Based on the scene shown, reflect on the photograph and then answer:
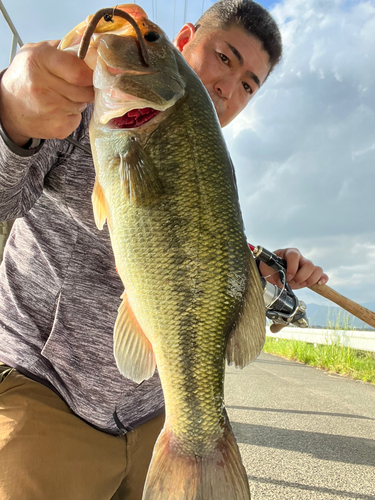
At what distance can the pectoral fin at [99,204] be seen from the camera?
3.95ft

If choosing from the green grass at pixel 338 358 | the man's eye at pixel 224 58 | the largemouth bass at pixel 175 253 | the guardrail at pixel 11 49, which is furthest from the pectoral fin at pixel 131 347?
the green grass at pixel 338 358

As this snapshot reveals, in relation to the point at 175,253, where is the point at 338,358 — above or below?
below

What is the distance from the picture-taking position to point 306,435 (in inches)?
153

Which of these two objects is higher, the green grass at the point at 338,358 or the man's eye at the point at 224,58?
the man's eye at the point at 224,58

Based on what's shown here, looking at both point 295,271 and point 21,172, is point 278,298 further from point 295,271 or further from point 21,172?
point 21,172

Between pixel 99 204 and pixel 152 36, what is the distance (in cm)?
57

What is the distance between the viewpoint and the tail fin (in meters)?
1.14

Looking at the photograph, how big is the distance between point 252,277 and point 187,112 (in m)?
0.58

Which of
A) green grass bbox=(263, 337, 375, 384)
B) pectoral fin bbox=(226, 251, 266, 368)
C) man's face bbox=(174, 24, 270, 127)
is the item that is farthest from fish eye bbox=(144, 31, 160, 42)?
green grass bbox=(263, 337, 375, 384)

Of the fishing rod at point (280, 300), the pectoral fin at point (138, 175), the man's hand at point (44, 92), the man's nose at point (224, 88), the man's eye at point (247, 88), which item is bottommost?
the fishing rod at point (280, 300)

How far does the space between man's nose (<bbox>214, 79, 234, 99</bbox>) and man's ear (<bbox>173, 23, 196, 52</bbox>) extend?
42 cm

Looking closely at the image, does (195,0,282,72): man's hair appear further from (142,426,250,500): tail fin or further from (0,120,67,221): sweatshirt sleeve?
(142,426,250,500): tail fin

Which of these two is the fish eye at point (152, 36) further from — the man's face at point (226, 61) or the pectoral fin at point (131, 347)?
the man's face at point (226, 61)

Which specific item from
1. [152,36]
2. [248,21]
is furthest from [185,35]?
[152,36]
